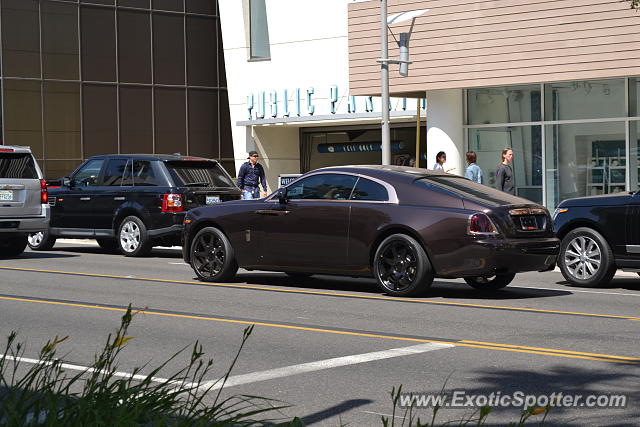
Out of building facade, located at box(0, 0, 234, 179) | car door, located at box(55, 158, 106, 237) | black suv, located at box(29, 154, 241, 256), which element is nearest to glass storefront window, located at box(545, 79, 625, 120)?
black suv, located at box(29, 154, 241, 256)

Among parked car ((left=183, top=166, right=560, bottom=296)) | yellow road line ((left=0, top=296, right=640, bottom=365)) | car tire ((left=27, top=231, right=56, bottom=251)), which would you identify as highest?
parked car ((left=183, top=166, right=560, bottom=296))

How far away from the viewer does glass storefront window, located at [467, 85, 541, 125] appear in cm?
2406

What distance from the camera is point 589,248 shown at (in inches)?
551

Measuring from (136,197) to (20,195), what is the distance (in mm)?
2004

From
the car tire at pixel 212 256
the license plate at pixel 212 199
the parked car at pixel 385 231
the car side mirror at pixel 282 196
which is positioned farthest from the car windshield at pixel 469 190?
the license plate at pixel 212 199

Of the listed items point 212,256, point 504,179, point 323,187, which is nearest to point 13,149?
point 212,256

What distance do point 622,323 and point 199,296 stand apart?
4.87m

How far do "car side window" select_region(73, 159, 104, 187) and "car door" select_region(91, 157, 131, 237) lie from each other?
24 cm

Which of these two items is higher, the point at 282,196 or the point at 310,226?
the point at 282,196

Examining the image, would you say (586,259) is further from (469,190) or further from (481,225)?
(481,225)

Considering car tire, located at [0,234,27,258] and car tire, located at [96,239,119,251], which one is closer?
car tire, located at [0,234,27,258]

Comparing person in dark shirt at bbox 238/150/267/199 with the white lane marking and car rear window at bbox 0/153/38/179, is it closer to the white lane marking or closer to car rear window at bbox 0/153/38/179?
car rear window at bbox 0/153/38/179

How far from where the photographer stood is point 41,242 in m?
21.1

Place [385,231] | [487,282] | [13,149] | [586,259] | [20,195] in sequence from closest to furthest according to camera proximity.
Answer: [385,231], [487,282], [586,259], [20,195], [13,149]
